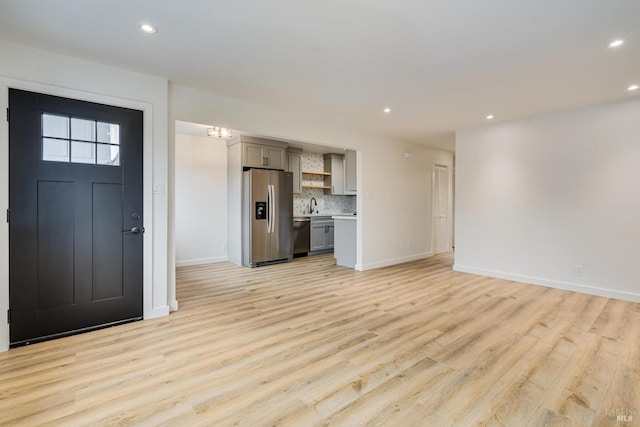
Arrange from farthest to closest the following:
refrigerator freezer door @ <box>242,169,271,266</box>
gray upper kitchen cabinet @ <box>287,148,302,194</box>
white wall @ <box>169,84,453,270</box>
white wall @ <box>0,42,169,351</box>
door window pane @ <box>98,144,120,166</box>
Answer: gray upper kitchen cabinet @ <box>287,148,302,194</box> → refrigerator freezer door @ <box>242,169,271,266</box> → white wall @ <box>169,84,453,270</box> → door window pane @ <box>98,144,120,166</box> → white wall @ <box>0,42,169,351</box>

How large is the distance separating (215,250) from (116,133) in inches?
143

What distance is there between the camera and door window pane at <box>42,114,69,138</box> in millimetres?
2707

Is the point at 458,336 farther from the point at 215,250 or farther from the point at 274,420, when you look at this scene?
the point at 215,250

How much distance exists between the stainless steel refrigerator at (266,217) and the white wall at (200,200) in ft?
2.35

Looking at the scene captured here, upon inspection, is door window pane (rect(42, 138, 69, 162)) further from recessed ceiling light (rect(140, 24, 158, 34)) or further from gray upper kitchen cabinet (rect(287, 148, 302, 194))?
gray upper kitchen cabinet (rect(287, 148, 302, 194))

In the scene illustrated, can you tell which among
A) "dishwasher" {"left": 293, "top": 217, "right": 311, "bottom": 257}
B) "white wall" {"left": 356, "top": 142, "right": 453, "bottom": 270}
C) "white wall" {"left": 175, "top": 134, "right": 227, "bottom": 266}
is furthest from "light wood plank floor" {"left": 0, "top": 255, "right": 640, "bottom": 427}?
"dishwasher" {"left": 293, "top": 217, "right": 311, "bottom": 257}

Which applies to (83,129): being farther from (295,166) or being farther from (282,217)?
(295,166)

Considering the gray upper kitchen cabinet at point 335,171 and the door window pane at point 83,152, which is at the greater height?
the gray upper kitchen cabinet at point 335,171

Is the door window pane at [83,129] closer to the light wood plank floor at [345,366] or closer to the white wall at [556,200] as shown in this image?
the light wood plank floor at [345,366]

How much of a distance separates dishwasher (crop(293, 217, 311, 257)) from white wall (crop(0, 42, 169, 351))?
145 inches

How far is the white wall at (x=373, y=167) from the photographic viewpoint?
12.2 ft

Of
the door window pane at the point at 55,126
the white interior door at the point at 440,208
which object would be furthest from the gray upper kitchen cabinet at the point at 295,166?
the door window pane at the point at 55,126

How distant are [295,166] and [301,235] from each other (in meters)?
1.58

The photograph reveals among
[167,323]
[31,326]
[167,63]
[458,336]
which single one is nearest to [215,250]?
[167,323]
